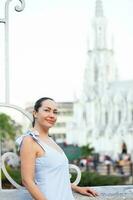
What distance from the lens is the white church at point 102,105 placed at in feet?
142

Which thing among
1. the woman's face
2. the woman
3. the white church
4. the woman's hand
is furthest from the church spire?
the woman

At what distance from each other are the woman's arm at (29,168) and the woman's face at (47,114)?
118 mm

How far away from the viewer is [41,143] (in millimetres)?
1871

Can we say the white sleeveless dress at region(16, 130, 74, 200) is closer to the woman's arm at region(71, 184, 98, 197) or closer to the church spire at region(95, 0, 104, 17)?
the woman's arm at region(71, 184, 98, 197)

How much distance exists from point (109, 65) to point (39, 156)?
46.5m

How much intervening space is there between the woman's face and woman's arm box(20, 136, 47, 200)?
118 mm

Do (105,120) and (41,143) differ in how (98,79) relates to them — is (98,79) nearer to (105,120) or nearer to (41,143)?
(105,120)

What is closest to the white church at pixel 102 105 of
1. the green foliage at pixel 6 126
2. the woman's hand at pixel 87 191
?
the green foliage at pixel 6 126

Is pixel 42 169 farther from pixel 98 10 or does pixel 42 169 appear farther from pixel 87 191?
pixel 98 10

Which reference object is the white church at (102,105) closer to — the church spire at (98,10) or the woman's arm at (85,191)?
the church spire at (98,10)

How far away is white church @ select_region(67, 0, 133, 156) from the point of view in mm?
43156

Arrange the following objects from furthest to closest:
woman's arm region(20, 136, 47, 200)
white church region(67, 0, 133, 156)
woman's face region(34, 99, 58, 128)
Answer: white church region(67, 0, 133, 156) < woman's face region(34, 99, 58, 128) < woman's arm region(20, 136, 47, 200)

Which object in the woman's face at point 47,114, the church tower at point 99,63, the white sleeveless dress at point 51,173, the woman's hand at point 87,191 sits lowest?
the woman's hand at point 87,191

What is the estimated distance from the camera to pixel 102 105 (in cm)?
4553
